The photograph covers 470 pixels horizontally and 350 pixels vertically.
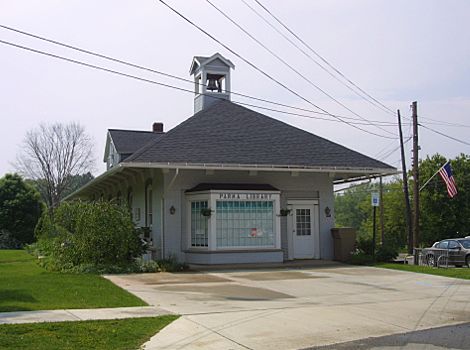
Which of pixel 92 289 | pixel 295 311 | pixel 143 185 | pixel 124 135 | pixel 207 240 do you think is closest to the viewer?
pixel 295 311

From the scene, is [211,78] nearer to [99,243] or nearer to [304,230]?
[304,230]

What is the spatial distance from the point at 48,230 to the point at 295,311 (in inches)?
601

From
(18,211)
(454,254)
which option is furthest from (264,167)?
(18,211)

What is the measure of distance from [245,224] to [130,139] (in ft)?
44.0

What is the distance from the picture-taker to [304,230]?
23.7 meters

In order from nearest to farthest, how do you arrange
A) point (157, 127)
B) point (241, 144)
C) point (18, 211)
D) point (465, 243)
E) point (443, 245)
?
point (241, 144)
point (465, 243)
point (443, 245)
point (157, 127)
point (18, 211)

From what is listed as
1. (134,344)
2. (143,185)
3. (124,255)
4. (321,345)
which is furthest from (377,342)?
(143,185)

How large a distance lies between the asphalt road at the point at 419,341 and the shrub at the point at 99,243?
37.6 feet

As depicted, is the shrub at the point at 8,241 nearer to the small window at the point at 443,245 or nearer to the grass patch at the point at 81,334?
the small window at the point at 443,245

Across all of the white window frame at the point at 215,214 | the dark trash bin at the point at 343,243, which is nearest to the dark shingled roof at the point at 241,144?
the white window frame at the point at 215,214

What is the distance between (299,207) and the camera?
23688 mm

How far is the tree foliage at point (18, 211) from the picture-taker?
156ft

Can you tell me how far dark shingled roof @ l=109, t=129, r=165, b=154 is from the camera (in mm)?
31392

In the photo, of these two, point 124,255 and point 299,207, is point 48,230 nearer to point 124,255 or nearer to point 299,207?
point 124,255
